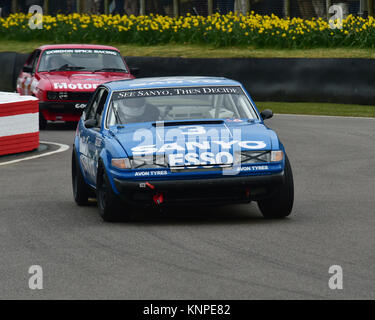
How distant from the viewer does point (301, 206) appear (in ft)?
36.2

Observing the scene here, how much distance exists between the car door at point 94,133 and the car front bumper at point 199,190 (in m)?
0.86

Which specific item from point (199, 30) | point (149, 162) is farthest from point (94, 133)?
point (199, 30)

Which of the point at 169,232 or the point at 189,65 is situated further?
the point at 189,65

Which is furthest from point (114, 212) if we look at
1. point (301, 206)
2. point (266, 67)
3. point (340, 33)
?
point (340, 33)

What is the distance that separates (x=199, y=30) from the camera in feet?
102

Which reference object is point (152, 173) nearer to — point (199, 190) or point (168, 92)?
point (199, 190)

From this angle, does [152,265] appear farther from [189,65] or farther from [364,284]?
[189,65]

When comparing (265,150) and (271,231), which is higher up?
(265,150)

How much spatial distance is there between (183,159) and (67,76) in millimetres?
11281

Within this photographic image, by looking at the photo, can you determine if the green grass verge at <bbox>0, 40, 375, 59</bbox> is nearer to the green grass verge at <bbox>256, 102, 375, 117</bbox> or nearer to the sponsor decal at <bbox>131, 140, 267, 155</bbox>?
the green grass verge at <bbox>256, 102, 375, 117</bbox>

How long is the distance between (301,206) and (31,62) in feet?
41.1

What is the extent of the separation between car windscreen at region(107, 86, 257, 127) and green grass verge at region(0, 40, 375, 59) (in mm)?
14616

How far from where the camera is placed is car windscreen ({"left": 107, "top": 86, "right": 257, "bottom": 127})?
421 inches
